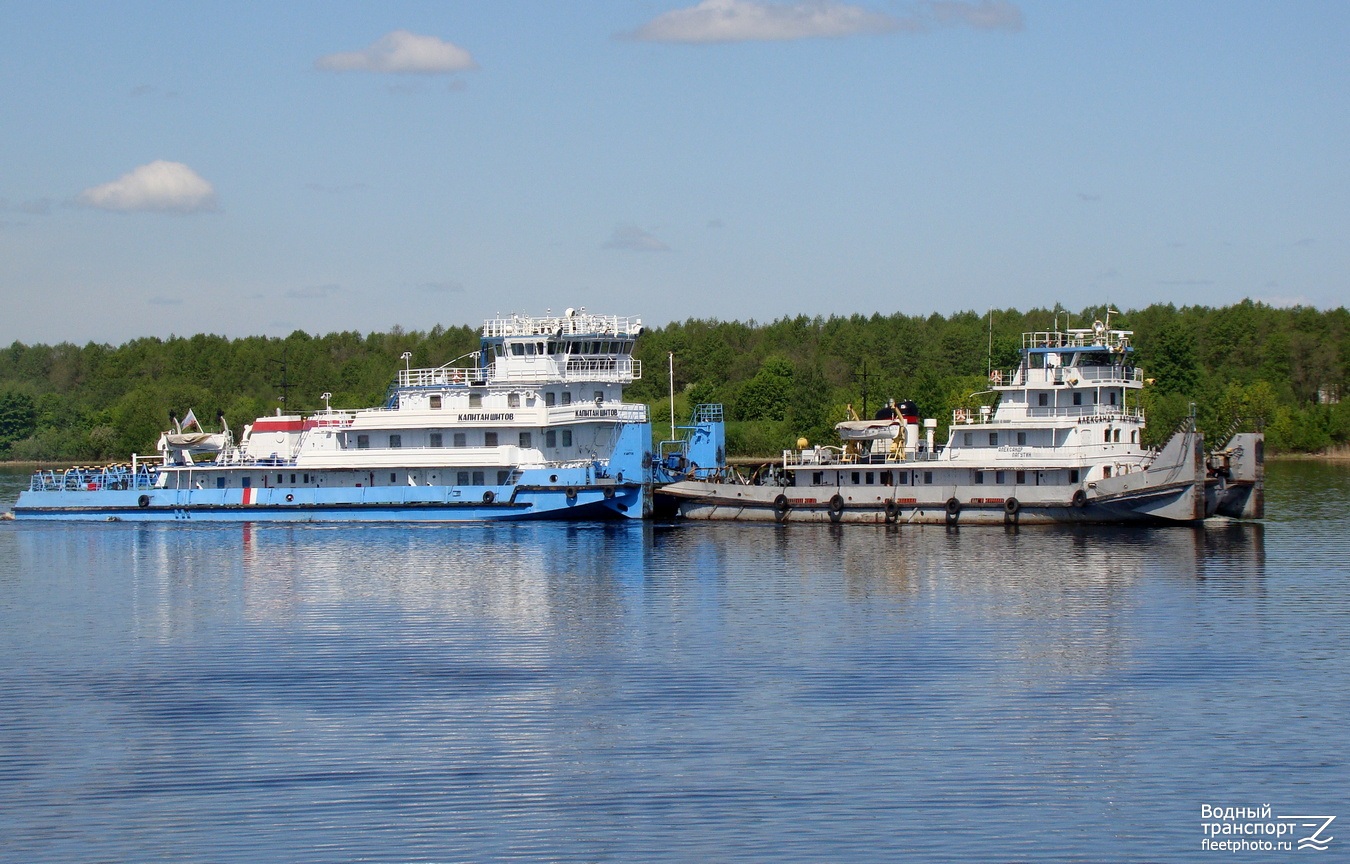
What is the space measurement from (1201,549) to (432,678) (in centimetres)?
2676

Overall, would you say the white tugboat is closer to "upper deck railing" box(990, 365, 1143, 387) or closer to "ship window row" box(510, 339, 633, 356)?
"upper deck railing" box(990, 365, 1143, 387)

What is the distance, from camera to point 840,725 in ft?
84.1

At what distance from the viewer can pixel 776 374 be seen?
4291 inches

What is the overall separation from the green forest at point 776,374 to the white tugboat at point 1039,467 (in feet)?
103

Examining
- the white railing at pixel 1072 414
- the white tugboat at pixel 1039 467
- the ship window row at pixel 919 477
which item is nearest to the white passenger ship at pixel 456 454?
the white tugboat at pixel 1039 467

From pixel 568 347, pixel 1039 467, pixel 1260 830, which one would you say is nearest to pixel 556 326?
pixel 568 347

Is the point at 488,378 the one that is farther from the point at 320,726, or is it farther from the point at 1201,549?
the point at 320,726

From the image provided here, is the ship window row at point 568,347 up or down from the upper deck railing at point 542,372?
up

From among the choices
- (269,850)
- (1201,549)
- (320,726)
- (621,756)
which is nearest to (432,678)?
(320,726)

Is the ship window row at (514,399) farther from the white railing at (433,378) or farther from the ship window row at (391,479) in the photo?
the ship window row at (391,479)

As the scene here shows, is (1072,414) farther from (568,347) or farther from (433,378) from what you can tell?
(433,378)

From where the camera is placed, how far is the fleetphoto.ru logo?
20.2 m

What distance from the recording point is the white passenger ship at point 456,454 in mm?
56031

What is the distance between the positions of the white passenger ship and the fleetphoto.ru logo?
35582mm
